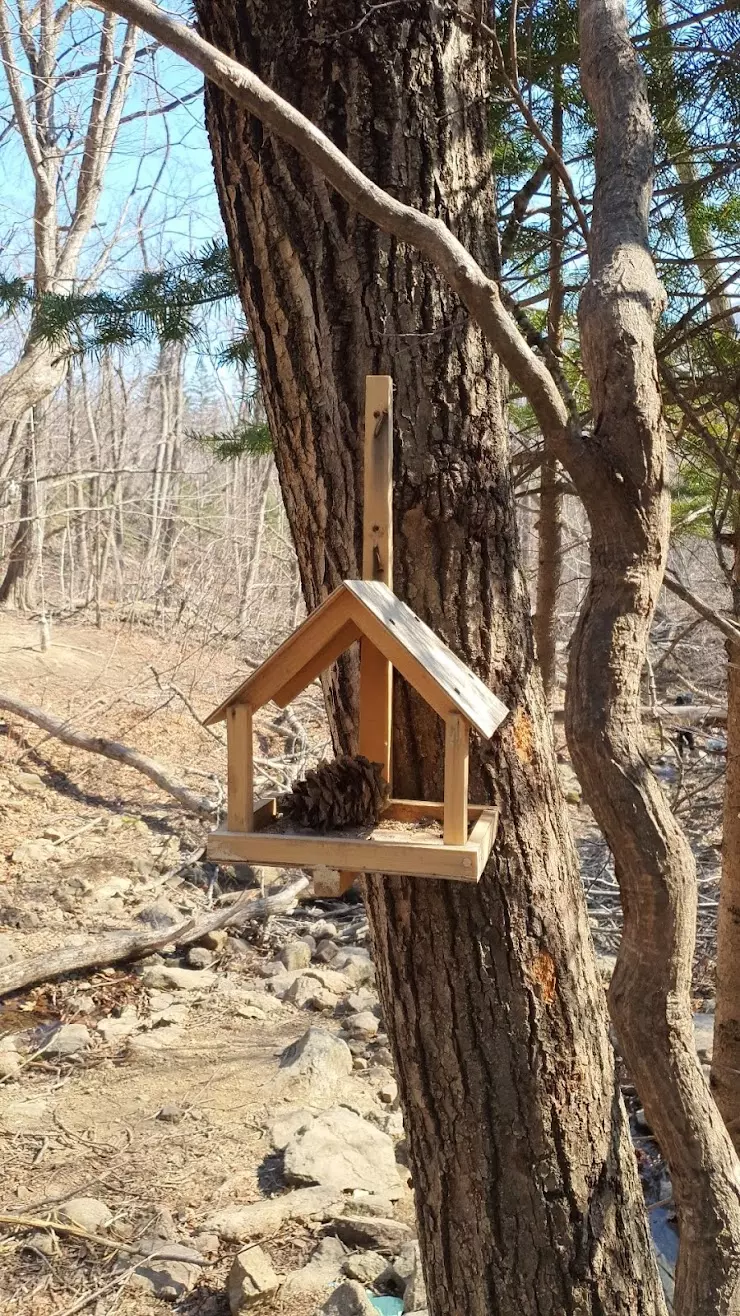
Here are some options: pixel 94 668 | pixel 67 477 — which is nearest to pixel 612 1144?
pixel 67 477

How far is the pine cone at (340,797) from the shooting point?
1843 mm

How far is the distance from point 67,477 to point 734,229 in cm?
722

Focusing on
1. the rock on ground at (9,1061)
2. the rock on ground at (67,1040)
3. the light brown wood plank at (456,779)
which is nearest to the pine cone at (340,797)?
the light brown wood plank at (456,779)

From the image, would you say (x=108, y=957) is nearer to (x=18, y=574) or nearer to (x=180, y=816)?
(x=180, y=816)

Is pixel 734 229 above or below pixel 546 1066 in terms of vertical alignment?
above

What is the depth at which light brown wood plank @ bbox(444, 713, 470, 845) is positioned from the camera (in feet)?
5.65

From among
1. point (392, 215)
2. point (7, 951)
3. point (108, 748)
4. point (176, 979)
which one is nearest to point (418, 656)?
point (392, 215)

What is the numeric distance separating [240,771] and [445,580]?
549 mm

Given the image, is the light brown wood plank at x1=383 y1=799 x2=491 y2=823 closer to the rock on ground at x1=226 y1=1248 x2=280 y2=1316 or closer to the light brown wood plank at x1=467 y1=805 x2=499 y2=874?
the light brown wood plank at x1=467 y1=805 x2=499 y2=874

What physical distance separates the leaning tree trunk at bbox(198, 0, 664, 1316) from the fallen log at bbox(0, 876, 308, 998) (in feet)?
12.5

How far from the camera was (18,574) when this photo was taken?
13.0 metres

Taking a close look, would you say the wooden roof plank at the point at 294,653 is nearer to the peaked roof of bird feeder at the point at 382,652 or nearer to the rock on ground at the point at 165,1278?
the peaked roof of bird feeder at the point at 382,652

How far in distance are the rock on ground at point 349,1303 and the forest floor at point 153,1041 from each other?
0.16 meters

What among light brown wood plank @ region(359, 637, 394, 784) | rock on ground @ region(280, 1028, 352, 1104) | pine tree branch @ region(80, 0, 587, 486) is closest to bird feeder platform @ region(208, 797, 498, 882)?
light brown wood plank @ region(359, 637, 394, 784)
